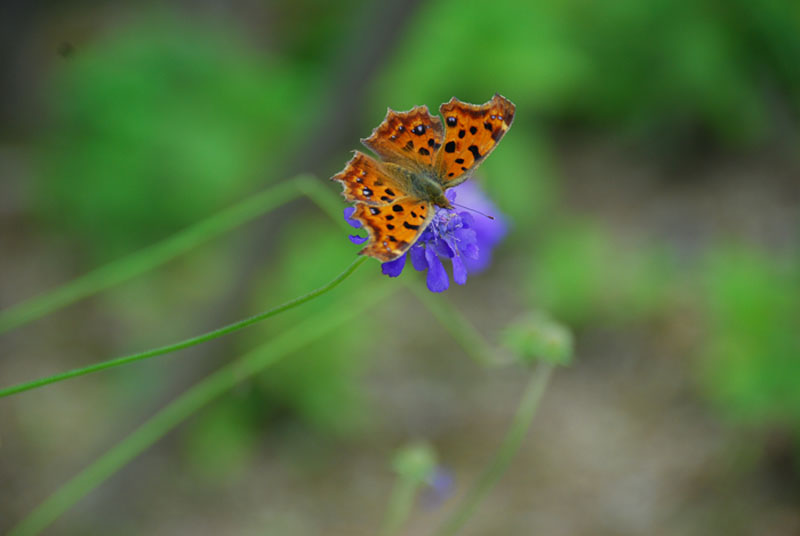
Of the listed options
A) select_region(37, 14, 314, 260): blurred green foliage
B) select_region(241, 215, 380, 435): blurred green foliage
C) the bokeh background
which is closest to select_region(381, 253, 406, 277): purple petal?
the bokeh background

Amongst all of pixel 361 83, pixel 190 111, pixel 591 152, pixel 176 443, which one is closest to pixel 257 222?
pixel 361 83

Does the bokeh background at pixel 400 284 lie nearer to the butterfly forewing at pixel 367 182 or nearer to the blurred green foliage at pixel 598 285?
the blurred green foliage at pixel 598 285

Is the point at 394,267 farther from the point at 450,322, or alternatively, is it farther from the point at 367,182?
the point at 450,322

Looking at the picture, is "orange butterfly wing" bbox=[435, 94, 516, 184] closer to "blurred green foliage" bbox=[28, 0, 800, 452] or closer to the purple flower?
the purple flower

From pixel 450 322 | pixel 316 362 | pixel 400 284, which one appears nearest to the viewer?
pixel 450 322

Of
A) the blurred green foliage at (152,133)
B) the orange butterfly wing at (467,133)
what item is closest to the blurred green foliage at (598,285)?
the blurred green foliage at (152,133)

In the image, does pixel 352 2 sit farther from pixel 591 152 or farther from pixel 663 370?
pixel 663 370

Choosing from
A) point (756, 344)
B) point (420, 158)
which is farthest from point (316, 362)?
point (420, 158)
